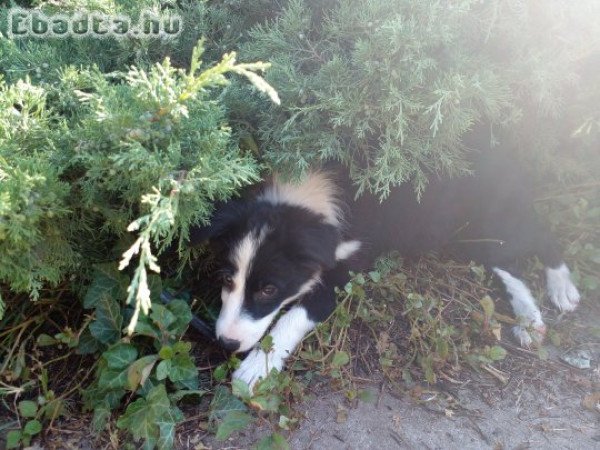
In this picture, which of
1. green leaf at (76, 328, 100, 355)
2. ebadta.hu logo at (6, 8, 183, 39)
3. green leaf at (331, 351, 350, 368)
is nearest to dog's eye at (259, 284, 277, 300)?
green leaf at (331, 351, 350, 368)

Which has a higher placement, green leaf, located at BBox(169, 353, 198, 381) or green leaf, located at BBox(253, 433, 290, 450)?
green leaf, located at BBox(169, 353, 198, 381)

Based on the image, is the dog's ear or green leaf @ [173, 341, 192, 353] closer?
green leaf @ [173, 341, 192, 353]

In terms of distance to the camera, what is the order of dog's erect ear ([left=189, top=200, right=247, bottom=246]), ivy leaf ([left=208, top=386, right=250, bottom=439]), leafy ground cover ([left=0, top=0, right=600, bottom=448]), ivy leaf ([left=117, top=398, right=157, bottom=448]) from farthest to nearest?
dog's erect ear ([left=189, top=200, right=247, bottom=246]) < ivy leaf ([left=208, top=386, right=250, bottom=439]) < ivy leaf ([left=117, top=398, right=157, bottom=448]) < leafy ground cover ([left=0, top=0, right=600, bottom=448])

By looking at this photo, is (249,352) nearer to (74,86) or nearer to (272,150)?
(272,150)

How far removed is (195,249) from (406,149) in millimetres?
1011

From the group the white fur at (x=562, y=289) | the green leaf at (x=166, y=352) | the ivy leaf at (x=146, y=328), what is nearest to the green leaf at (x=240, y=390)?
the green leaf at (x=166, y=352)

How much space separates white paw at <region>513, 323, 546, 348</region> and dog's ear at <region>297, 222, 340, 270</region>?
3.59 feet

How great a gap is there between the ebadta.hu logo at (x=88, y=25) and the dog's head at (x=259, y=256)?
2.90ft

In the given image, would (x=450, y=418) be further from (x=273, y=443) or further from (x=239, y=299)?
(x=239, y=299)

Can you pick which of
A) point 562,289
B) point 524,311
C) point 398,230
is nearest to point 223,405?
point 398,230

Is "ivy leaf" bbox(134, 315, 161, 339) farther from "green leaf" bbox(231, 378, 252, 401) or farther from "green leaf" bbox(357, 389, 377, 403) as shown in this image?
"green leaf" bbox(357, 389, 377, 403)

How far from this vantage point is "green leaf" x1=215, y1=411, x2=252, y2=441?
6.60 ft

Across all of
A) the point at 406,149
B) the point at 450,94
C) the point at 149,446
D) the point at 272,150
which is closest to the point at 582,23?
the point at 450,94

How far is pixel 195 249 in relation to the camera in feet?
8.29
